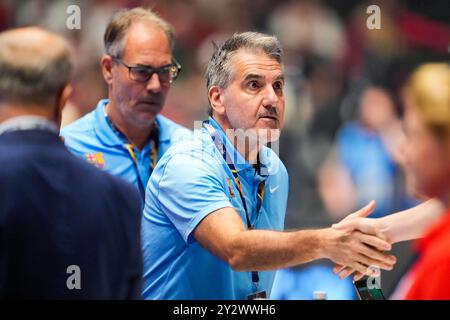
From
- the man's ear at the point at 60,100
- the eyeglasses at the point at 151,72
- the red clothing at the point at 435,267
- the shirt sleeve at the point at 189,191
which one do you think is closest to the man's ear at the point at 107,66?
the eyeglasses at the point at 151,72

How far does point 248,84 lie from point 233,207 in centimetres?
73

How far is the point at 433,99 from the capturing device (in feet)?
9.18

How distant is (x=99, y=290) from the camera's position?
3.18 m

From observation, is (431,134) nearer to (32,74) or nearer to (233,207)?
(32,74)

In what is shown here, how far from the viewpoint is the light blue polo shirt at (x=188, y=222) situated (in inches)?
168

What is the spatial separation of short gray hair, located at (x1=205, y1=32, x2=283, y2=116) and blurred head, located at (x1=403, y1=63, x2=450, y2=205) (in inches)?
74.5

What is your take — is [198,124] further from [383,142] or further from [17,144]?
[383,142]

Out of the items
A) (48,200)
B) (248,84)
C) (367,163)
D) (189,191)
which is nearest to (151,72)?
(248,84)

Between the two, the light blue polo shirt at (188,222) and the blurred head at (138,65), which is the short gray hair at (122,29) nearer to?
the blurred head at (138,65)

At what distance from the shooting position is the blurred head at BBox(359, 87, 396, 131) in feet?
30.0

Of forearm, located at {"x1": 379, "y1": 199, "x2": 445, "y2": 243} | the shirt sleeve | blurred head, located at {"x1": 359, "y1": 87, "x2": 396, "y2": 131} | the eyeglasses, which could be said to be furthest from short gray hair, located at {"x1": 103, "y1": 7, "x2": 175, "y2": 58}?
blurred head, located at {"x1": 359, "y1": 87, "x2": 396, "y2": 131}

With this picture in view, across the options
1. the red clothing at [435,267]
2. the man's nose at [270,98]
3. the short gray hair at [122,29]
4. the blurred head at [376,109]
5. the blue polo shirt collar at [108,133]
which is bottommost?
the red clothing at [435,267]

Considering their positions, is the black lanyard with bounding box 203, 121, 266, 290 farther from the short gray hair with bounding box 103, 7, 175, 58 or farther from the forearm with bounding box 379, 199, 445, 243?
the short gray hair with bounding box 103, 7, 175, 58

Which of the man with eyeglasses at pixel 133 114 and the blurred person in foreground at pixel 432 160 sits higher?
the man with eyeglasses at pixel 133 114
